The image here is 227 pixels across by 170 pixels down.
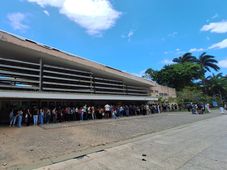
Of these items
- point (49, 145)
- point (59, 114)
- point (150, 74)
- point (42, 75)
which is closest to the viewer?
point (49, 145)

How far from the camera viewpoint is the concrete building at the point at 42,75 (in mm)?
13117

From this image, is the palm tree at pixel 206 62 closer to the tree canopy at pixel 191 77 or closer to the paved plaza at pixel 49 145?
the tree canopy at pixel 191 77

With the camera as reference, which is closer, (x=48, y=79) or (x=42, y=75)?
(x=42, y=75)

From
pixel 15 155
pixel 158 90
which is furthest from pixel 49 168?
pixel 158 90

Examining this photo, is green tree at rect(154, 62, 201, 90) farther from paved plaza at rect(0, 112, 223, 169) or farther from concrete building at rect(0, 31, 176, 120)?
paved plaza at rect(0, 112, 223, 169)

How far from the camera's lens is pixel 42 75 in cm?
1527

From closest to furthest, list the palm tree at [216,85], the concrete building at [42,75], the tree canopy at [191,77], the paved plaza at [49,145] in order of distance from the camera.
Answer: the paved plaza at [49,145] < the concrete building at [42,75] < the tree canopy at [191,77] < the palm tree at [216,85]

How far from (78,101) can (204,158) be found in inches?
551

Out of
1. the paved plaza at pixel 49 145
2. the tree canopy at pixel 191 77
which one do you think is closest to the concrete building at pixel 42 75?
the paved plaza at pixel 49 145

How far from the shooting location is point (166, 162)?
20.5 ft

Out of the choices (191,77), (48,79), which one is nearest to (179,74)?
(191,77)

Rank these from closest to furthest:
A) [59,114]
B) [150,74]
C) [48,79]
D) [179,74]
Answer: [59,114] → [48,79] → [179,74] → [150,74]

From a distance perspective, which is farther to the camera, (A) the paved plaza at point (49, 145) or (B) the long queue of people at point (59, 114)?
(B) the long queue of people at point (59, 114)

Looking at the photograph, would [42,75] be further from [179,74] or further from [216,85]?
[216,85]
